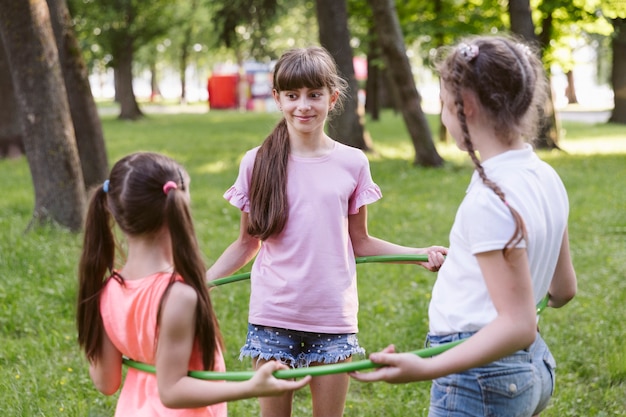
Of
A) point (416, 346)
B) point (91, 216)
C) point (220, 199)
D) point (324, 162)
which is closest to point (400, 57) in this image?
Result: point (220, 199)

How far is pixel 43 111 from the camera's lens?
8.27m

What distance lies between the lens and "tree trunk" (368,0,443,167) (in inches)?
552

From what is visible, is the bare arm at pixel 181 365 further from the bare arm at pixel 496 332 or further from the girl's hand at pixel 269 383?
the bare arm at pixel 496 332

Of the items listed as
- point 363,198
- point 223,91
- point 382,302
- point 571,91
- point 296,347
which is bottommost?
point 571,91

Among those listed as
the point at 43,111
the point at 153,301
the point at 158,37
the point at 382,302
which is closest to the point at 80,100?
the point at 43,111

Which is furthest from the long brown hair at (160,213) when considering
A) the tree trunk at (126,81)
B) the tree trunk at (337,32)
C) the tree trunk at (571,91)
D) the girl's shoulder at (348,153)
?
the tree trunk at (571,91)

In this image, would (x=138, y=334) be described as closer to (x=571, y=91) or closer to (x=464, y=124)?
(x=464, y=124)

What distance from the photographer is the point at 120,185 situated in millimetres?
2289

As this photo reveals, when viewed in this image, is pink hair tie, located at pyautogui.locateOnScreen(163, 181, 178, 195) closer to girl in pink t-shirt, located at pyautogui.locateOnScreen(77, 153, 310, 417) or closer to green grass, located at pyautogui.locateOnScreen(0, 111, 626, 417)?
girl in pink t-shirt, located at pyautogui.locateOnScreen(77, 153, 310, 417)

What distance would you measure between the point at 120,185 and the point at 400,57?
12310mm

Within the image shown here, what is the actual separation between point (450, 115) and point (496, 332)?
62 centimetres

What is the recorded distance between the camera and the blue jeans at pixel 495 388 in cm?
225

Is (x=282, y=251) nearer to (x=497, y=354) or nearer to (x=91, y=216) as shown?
(x=91, y=216)

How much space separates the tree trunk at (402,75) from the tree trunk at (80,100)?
5.66 metres
